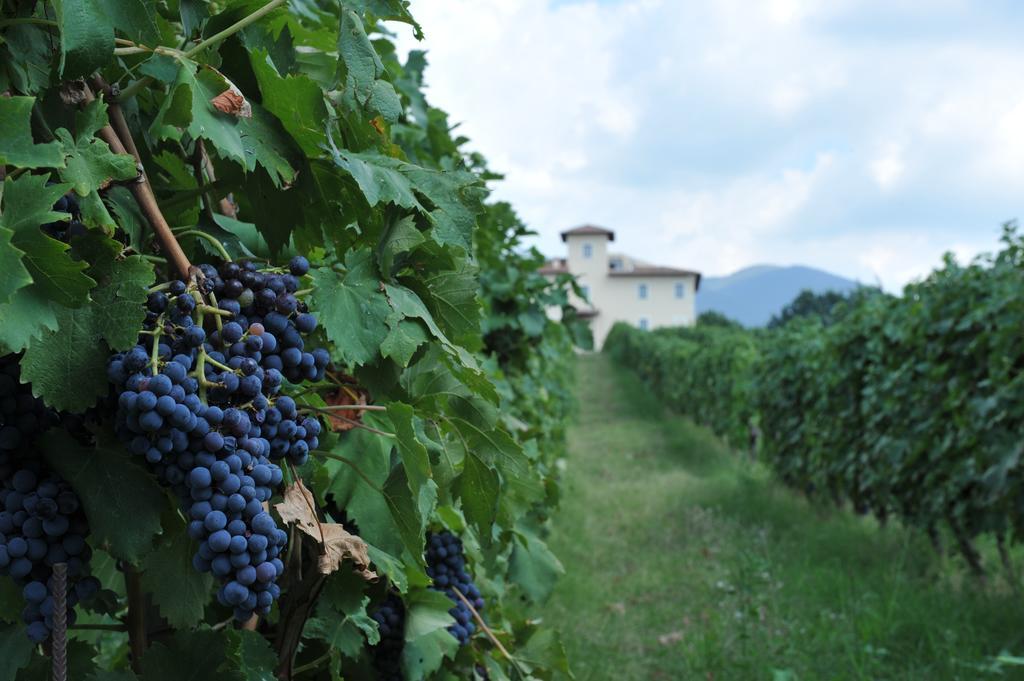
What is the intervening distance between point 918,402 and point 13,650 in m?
7.63

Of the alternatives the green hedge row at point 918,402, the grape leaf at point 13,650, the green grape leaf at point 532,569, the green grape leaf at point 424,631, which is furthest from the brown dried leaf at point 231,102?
the green hedge row at point 918,402

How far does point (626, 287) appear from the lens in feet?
269

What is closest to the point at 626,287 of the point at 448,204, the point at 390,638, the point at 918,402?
the point at 918,402

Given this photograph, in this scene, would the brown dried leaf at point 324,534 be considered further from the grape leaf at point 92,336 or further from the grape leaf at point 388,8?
the grape leaf at point 388,8

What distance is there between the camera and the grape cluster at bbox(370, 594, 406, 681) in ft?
6.76

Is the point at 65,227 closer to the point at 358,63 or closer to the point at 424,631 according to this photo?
the point at 358,63

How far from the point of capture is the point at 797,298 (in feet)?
288

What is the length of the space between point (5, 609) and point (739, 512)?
32.2 feet

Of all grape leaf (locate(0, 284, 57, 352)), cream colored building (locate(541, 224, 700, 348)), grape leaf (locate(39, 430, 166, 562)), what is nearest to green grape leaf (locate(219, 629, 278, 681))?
grape leaf (locate(39, 430, 166, 562))

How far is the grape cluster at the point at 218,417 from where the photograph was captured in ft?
3.63

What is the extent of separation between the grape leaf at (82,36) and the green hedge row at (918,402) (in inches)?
229

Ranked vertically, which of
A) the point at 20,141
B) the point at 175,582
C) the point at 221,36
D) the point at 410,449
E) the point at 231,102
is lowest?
the point at 175,582

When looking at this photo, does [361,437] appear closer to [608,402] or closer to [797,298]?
[608,402]

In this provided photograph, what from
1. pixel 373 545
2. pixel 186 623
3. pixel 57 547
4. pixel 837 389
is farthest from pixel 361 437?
pixel 837 389
